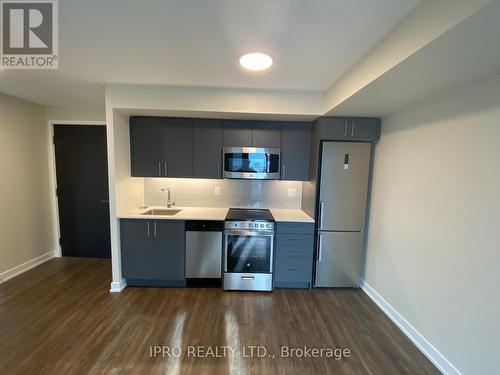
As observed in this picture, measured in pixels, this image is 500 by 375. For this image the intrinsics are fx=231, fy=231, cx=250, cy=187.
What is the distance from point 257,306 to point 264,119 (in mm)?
2342

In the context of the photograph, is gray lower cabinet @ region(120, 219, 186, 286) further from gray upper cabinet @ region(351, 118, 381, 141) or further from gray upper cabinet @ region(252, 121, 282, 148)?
gray upper cabinet @ region(351, 118, 381, 141)

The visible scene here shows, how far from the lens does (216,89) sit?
2.70 metres

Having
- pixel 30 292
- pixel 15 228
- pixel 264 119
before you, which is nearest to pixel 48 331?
pixel 30 292

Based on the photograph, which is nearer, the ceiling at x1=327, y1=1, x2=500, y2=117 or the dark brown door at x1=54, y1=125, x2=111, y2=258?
the ceiling at x1=327, y1=1, x2=500, y2=117

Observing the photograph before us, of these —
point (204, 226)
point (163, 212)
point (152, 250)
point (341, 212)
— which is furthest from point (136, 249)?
point (341, 212)

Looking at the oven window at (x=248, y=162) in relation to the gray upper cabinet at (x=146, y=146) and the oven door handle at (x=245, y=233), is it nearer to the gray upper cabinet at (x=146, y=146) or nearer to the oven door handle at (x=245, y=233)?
the oven door handle at (x=245, y=233)

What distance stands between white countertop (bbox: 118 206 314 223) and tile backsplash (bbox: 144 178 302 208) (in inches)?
4.3

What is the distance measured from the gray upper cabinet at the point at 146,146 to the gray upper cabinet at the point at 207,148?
46cm

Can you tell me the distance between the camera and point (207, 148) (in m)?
3.18

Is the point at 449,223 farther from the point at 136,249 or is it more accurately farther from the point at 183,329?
the point at 136,249

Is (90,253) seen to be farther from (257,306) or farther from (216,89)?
(216,89)

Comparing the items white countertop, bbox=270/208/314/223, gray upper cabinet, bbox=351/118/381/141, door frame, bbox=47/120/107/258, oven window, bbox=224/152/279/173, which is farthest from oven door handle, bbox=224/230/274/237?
door frame, bbox=47/120/107/258

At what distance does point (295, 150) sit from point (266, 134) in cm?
46

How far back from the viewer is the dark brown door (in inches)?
144
